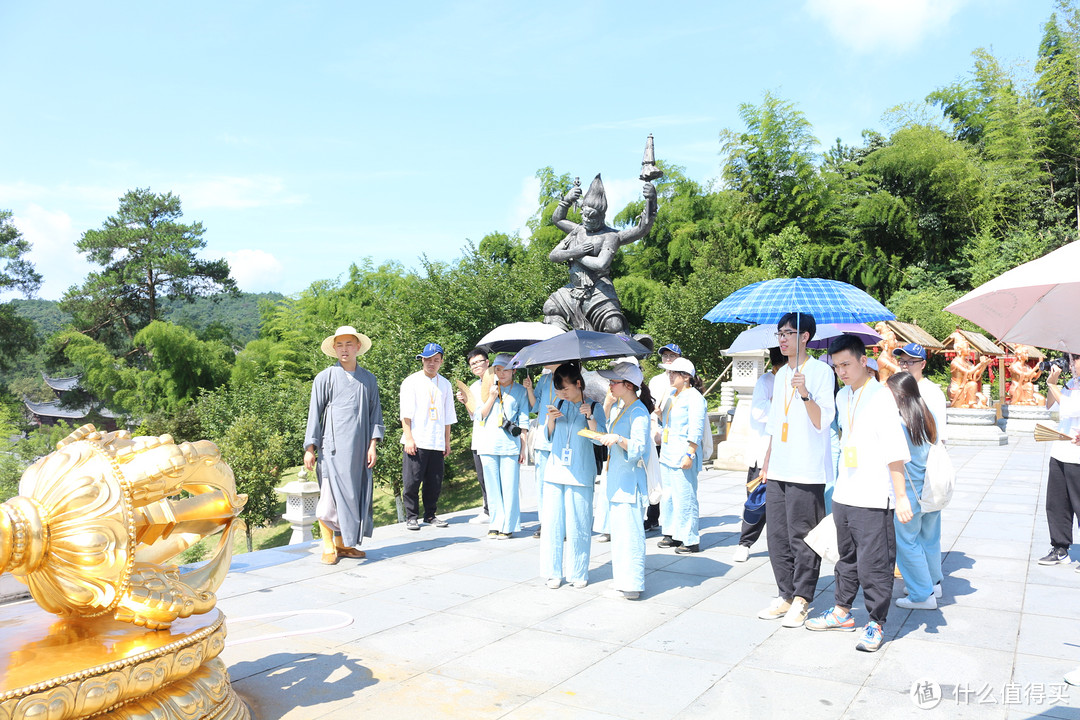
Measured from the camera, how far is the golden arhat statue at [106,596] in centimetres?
253

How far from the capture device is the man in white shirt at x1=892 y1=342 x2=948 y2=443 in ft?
15.3

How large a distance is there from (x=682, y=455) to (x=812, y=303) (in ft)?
5.94

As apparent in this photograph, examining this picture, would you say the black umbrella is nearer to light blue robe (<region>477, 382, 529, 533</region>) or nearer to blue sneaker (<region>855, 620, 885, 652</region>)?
light blue robe (<region>477, 382, 529, 533</region>)

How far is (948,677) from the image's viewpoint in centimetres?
357

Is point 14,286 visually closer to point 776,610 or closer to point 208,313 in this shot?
point 776,610

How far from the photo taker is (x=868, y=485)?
3.90m

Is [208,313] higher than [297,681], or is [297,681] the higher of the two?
[208,313]

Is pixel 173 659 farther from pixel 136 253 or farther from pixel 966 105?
pixel 136 253

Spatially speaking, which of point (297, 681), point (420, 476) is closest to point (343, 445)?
→ point (420, 476)

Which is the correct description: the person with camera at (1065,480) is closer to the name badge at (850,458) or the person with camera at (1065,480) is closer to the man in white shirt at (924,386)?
the man in white shirt at (924,386)

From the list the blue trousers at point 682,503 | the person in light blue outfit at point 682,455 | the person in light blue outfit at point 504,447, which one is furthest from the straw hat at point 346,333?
the blue trousers at point 682,503

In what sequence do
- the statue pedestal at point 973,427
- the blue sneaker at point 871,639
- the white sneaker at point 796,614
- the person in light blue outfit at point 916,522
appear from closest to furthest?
the blue sneaker at point 871,639 < the white sneaker at point 796,614 < the person in light blue outfit at point 916,522 < the statue pedestal at point 973,427

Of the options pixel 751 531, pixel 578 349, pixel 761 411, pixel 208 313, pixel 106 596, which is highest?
pixel 208 313

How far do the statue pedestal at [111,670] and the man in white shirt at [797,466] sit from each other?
9.54 feet
